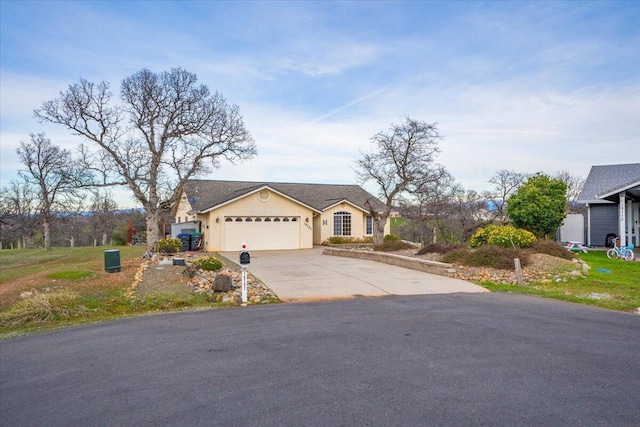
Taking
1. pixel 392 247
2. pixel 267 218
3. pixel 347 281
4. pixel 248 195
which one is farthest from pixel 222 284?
pixel 267 218

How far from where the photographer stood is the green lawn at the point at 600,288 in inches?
349

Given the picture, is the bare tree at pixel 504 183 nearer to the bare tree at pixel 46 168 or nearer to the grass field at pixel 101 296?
the grass field at pixel 101 296

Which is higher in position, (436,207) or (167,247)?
(436,207)

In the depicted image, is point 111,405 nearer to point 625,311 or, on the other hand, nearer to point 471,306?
point 471,306

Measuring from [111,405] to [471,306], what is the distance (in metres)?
6.97

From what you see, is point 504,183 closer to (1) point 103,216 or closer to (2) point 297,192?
(2) point 297,192

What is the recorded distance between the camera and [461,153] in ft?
88.1

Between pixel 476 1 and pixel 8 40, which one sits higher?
pixel 476 1

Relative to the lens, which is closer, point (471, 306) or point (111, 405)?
point (111, 405)

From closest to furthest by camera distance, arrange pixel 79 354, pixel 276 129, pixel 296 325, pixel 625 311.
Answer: pixel 79 354 < pixel 296 325 < pixel 625 311 < pixel 276 129

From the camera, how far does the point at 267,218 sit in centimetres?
2594

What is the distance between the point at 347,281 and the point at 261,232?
14.3 meters

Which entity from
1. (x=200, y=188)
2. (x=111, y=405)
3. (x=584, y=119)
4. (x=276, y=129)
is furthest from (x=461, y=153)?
(x=111, y=405)

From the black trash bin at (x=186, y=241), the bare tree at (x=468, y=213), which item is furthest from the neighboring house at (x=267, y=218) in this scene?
the bare tree at (x=468, y=213)
